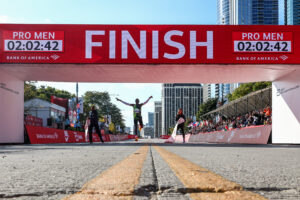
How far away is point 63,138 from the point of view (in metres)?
21.4

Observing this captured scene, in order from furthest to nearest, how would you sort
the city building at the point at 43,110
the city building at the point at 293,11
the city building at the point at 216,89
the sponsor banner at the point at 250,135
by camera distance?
the city building at the point at 216,89, the city building at the point at 293,11, the city building at the point at 43,110, the sponsor banner at the point at 250,135

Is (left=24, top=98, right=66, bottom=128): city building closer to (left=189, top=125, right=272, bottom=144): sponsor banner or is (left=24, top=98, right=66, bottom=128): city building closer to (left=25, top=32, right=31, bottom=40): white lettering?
(left=189, top=125, right=272, bottom=144): sponsor banner

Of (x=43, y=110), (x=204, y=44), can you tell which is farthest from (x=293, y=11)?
(x=204, y=44)

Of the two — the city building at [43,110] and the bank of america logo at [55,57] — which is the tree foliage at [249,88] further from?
the bank of america logo at [55,57]

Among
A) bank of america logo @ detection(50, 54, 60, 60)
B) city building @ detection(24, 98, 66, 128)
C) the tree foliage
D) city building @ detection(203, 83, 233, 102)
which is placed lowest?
city building @ detection(24, 98, 66, 128)

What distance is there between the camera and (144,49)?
51.7 feet

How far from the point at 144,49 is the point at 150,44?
38 centimetres

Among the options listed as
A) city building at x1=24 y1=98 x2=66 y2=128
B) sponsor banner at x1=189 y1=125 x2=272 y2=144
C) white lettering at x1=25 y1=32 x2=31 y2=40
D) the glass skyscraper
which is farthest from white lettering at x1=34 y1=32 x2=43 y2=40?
the glass skyscraper

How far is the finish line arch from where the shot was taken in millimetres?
15453

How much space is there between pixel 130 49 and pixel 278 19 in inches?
7290

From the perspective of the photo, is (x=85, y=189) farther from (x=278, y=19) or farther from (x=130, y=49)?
(x=278, y=19)

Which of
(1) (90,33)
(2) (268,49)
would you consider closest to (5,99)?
(1) (90,33)

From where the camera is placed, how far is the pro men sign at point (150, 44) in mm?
15445

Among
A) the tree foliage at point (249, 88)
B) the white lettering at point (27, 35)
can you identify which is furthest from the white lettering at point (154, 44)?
the tree foliage at point (249, 88)
